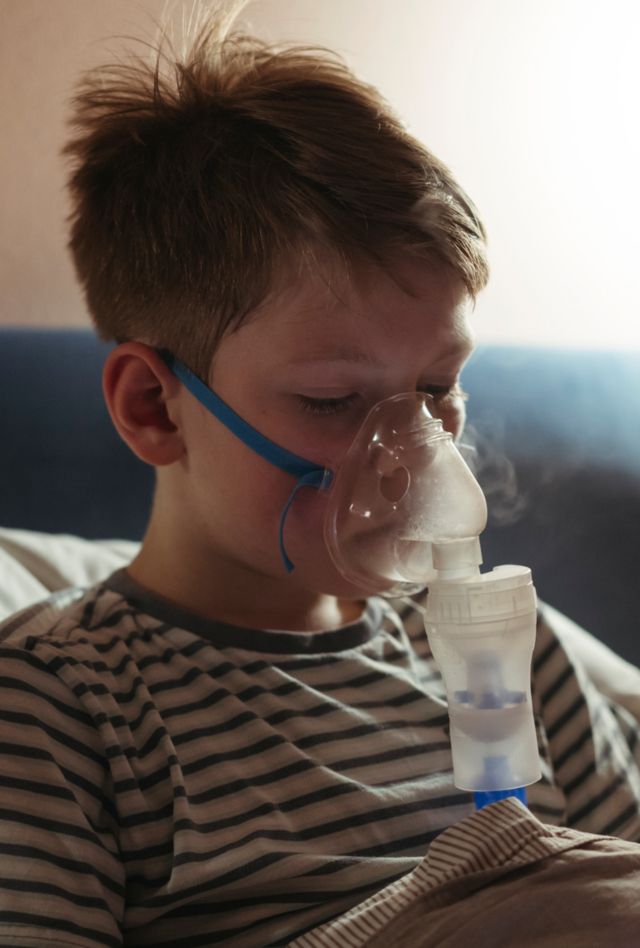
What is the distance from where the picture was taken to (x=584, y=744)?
3.57ft

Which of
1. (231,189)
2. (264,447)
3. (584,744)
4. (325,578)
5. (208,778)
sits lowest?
(584,744)

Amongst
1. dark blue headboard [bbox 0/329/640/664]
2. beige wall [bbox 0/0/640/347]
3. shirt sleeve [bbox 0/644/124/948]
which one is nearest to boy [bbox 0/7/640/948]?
shirt sleeve [bbox 0/644/124/948]

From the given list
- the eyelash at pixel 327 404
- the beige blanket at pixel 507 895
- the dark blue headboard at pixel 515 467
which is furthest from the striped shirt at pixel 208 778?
the dark blue headboard at pixel 515 467

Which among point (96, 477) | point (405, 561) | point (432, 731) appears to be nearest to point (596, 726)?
point (432, 731)

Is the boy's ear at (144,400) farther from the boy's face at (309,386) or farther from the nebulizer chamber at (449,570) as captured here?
the nebulizer chamber at (449,570)

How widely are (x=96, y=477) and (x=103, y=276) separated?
19.6 inches

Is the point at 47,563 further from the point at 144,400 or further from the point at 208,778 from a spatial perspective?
the point at 208,778

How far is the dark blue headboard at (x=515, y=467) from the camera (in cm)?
145

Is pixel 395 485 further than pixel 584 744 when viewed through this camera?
No

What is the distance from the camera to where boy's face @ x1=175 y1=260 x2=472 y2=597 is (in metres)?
0.89

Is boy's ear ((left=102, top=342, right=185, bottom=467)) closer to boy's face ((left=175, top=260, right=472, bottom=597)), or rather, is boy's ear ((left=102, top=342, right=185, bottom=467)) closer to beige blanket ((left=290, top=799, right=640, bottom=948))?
boy's face ((left=175, top=260, right=472, bottom=597))

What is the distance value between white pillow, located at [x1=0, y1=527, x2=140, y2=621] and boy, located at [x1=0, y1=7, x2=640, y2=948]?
0.22 metres

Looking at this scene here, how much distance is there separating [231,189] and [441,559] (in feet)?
1.21

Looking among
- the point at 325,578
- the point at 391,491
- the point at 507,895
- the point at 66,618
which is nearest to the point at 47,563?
the point at 66,618
